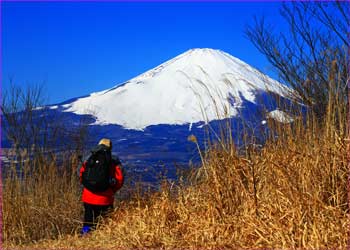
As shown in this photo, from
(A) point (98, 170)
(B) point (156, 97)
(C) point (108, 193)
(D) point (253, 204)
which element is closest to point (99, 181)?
(A) point (98, 170)

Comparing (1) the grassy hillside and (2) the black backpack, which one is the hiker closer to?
(2) the black backpack

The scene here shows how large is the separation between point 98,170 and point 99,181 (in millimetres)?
124

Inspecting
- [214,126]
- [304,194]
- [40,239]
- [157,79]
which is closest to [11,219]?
[40,239]

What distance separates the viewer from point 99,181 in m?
6.42

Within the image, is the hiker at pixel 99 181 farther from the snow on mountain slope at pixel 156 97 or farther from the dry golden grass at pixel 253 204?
the snow on mountain slope at pixel 156 97

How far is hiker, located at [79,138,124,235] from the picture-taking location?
21.2 feet

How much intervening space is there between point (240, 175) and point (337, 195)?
1.01 metres

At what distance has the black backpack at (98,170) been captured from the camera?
21.1 ft

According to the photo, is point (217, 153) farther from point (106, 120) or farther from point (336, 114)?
point (106, 120)

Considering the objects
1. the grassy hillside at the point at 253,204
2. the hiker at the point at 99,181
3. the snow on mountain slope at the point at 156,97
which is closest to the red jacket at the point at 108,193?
the hiker at the point at 99,181

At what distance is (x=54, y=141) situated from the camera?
9.87 m

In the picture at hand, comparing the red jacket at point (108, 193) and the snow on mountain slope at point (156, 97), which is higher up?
the snow on mountain slope at point (156, 97)

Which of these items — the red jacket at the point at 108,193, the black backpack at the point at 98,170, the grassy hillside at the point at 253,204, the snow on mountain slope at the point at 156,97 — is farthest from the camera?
the snow on mountain slope at the point at 156,97

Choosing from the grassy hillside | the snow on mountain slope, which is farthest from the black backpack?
the snow on mountain slope
